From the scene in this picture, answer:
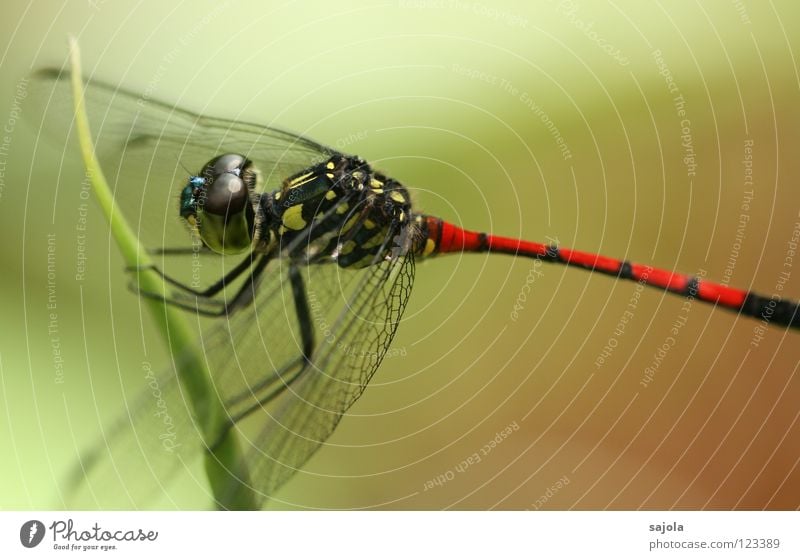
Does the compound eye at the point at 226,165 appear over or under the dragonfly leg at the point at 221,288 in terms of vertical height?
over

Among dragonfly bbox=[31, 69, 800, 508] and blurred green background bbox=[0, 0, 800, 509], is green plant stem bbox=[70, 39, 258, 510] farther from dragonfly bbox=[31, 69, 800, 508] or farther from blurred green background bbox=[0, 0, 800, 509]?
blurred green background bbox=[0, 0, 800, 509]

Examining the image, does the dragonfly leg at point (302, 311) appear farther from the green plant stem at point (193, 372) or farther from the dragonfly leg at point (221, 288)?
the green plant stem at point (193, 372)

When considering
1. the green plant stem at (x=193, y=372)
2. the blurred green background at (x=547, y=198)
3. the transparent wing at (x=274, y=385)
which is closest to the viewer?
the green plant stem at (x=193, y=372)

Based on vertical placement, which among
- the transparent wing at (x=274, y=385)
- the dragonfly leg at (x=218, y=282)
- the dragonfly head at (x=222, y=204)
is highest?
the dragonfly head at (x=222, y=204)

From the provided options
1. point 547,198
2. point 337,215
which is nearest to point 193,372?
point 337,215

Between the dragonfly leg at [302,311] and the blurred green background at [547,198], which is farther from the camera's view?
the blurred green background at [547,198]

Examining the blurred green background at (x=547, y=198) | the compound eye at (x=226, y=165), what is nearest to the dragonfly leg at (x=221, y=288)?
the compound eye at (x=226, y=165)

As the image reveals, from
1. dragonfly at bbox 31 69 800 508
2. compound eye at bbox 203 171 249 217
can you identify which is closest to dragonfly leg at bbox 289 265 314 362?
dragonfly at bbox 31 69 800 508
